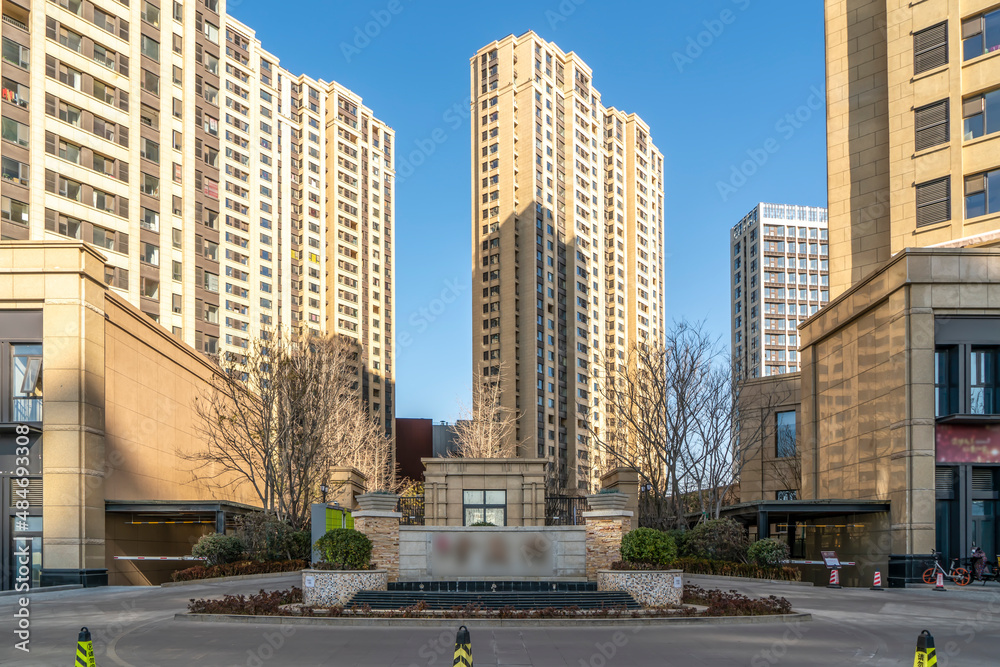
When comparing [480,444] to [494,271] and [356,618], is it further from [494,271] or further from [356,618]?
[494,271]

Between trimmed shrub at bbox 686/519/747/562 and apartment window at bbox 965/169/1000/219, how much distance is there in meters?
18.3

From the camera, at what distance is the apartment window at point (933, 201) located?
37.9 m

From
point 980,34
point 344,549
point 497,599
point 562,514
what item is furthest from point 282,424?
point 980,34

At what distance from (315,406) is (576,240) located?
8670cm

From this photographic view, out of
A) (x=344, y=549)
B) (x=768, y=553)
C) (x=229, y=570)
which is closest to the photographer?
(x=344, y=549)

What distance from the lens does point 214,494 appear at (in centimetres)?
5353

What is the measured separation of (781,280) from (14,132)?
12683 cm

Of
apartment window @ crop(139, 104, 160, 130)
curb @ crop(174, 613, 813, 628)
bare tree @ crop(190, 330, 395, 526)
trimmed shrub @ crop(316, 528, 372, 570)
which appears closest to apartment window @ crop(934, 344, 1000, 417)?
curb @ crop(174, 613, 813, 628)

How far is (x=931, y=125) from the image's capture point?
38.6 metres

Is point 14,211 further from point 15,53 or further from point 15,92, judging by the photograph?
point 15,53

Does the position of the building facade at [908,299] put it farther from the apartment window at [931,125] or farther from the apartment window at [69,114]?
the apartment window at [69,114]

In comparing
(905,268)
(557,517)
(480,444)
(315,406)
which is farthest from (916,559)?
(480,444)

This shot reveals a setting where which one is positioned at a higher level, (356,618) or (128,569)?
(356,618)

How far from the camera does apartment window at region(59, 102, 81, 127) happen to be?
50.5 metres
